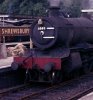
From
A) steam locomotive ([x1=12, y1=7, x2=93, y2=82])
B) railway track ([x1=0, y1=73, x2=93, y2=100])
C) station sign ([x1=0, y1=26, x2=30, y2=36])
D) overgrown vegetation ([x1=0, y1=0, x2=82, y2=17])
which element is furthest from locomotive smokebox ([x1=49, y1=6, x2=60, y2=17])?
overgrown vegetation ([x1=0, y1=0, x2=82, y2=17])

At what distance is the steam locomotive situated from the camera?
41.9 ft

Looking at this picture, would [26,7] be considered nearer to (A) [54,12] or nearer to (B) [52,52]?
(A) [54,12]

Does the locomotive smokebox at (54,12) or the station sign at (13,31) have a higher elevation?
the locomotive smokebox at (54,12)

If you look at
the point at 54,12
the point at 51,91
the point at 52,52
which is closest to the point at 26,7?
the point at 54,12

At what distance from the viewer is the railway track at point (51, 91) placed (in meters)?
11.0

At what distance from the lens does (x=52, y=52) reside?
13.1 meters

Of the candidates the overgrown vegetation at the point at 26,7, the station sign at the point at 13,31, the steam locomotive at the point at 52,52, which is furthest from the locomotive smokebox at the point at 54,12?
the overgrown vegetation at the point at 26,7

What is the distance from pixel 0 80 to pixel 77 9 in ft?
58.6

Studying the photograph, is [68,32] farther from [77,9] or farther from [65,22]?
[77,9]

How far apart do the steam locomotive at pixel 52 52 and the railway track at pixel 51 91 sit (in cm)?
40

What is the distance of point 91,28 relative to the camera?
15.2 metres

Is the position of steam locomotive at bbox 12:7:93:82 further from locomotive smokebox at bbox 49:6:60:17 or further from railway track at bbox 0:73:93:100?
railway track at bbox 0:73:93:100

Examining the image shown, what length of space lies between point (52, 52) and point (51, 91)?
1.64 metres

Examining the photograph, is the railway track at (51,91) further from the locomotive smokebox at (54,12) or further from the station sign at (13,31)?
the station sign at (13,31)
